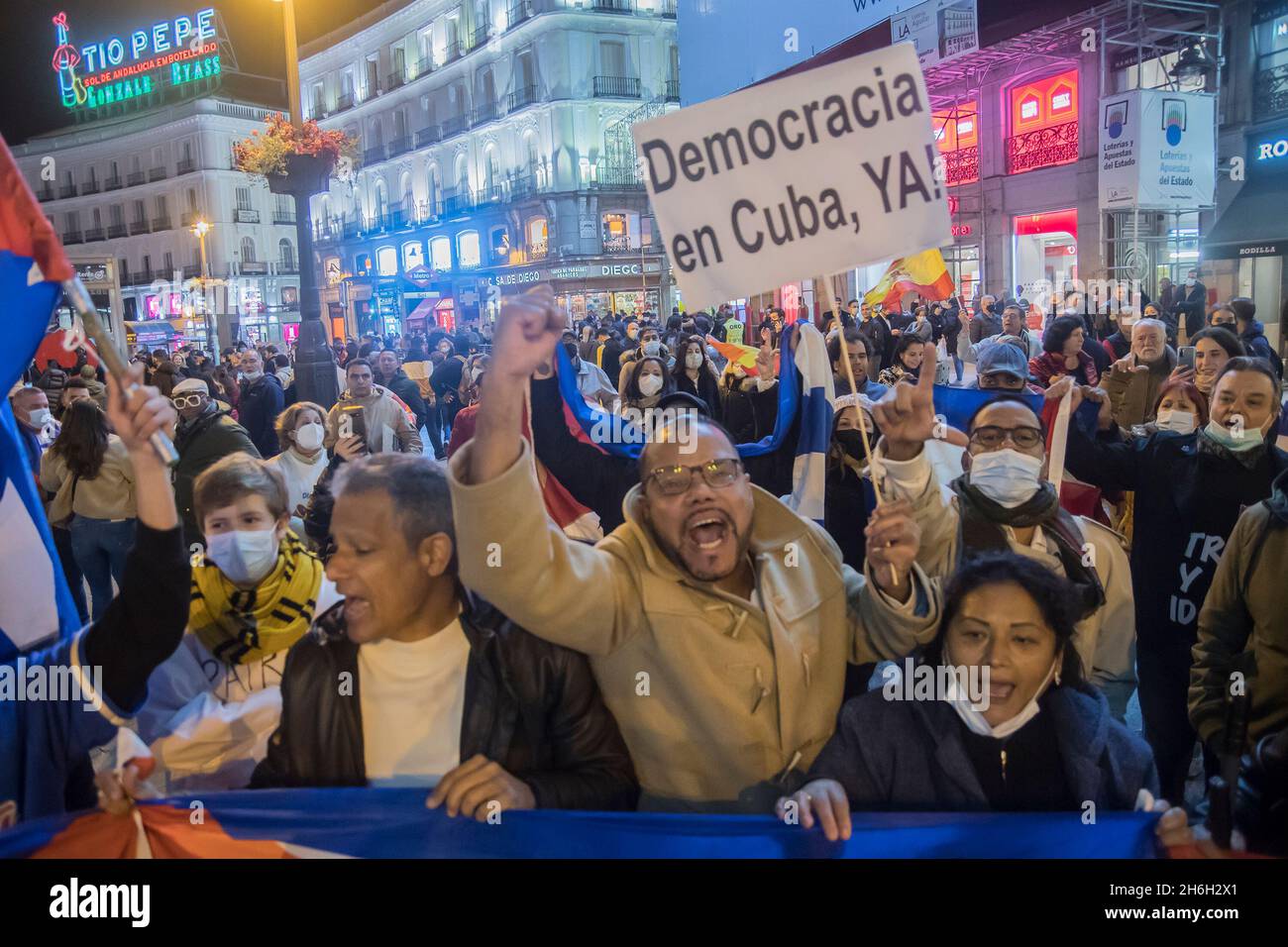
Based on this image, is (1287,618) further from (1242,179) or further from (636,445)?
(1242,179)

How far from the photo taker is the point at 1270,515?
3.17m

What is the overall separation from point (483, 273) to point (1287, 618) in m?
42.4

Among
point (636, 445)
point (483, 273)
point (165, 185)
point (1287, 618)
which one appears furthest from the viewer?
point (165, 185)

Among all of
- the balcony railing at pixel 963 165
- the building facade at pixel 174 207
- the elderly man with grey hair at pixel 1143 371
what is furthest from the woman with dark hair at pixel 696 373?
the building facade at pixel 174 207

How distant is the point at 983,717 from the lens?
252 cm

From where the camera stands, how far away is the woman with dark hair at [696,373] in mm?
8477

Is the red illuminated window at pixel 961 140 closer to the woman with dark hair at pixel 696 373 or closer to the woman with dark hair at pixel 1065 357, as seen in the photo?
the woman with dark hair at pixel 696 373

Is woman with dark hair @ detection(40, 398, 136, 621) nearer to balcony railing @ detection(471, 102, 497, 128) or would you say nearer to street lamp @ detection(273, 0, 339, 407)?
street lamp @ detection(273, 0, 339, 407)

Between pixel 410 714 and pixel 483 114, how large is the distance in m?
45.0

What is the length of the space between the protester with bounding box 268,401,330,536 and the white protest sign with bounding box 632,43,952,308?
344cm

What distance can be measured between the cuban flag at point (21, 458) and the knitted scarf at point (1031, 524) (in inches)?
108

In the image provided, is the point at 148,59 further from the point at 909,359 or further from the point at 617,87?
the point at 909,359

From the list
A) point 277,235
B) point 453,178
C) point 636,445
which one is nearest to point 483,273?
point 453,178

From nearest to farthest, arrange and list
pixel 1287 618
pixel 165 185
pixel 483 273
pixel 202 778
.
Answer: pixel 202 778 → pixel 1287 618 → pixel 483 273 → pixel 165 185
